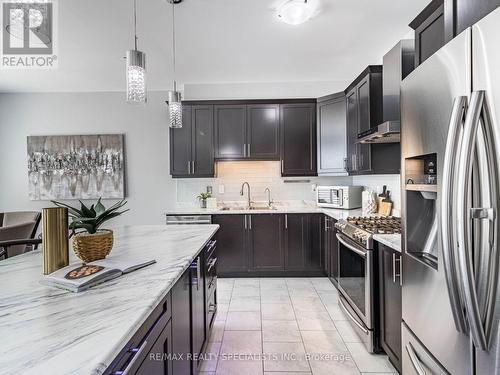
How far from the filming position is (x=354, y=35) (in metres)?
2.90

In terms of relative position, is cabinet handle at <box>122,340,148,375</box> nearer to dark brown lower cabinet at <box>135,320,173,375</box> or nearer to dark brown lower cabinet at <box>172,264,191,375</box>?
dark brown lower cabinet at <box>135,320,173,375</box>

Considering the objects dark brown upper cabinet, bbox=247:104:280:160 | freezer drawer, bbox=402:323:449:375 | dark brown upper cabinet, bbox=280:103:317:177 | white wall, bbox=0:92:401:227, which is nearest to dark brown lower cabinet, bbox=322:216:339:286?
dark brown upper cabinet, bbox=280:103:317:177

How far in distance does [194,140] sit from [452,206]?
3524 mm

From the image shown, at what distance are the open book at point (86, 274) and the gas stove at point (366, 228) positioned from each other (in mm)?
1615

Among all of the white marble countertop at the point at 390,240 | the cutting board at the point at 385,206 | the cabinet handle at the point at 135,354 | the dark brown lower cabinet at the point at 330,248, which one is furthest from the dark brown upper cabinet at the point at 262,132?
the cabinet handle at the point at 135,354

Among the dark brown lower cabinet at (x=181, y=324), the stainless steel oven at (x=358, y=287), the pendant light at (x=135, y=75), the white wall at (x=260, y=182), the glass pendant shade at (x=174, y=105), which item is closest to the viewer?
the dark brown lower cabinet at (x=181, y=324)

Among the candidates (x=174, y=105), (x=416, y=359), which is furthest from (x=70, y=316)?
(x=174, y=105)

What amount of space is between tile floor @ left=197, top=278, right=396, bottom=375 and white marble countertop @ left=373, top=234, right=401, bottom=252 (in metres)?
0.89

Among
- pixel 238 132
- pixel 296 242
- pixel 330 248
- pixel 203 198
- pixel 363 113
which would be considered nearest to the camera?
pixel 363 113

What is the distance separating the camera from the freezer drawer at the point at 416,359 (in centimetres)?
112

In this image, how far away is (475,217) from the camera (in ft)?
2.77

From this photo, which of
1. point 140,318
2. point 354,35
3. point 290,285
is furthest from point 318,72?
point 140,318

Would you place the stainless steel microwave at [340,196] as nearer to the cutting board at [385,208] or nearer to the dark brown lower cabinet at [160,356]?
the cutting board at [385,208]

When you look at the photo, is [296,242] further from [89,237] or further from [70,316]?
[70,316]
